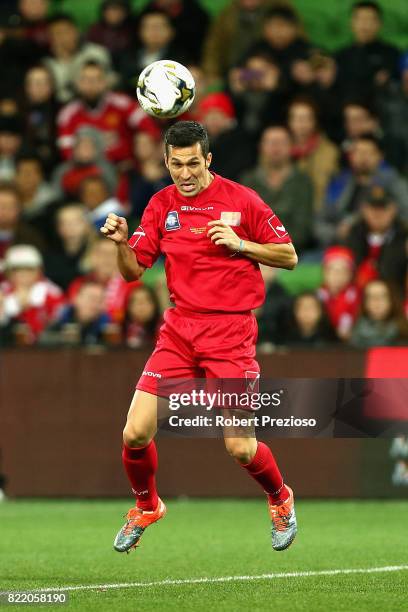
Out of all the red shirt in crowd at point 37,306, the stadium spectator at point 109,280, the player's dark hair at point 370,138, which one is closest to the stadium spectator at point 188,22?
the player's dark hair at point 370,138

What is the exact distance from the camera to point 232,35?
1827 centimetres

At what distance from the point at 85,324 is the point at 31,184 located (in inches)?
143

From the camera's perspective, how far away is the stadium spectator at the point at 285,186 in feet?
51.1

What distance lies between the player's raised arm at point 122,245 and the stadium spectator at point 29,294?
640 cm

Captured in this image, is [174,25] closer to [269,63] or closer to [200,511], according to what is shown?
[269,63]

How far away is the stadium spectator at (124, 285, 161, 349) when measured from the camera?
14.1m

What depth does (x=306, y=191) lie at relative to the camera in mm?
15664

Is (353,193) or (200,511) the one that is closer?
(200,511)

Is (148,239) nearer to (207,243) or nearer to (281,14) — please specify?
(207,243)

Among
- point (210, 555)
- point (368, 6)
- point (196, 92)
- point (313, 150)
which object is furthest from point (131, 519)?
point (368, 6)

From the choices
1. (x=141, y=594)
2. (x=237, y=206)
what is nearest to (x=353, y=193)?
(x=237, y=206)

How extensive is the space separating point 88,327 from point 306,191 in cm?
278

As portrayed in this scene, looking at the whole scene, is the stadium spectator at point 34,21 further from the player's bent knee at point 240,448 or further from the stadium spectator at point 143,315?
the player's bent knee at point 240,448

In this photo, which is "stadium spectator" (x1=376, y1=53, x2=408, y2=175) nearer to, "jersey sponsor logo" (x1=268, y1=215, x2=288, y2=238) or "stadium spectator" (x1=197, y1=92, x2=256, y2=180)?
"stadium spectator" (x1=197, y1=92, x2=256, y2=180)
